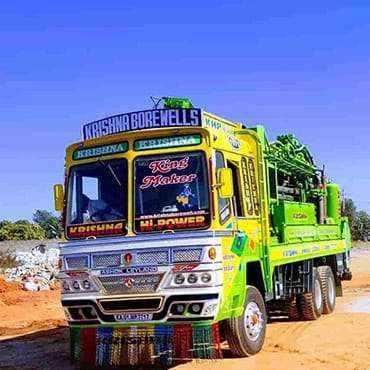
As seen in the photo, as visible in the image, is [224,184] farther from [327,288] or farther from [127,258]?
[327,288]

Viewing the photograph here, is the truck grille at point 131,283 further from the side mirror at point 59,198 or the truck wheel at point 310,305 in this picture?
the truck wheel at point 310,305

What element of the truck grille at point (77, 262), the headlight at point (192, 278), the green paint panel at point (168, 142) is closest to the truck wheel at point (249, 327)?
the headlight at point (192, 278)

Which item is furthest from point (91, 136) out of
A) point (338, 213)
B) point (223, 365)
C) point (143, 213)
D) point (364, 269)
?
point (364, 269)

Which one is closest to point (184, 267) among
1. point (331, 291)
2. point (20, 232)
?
point (331, 291)

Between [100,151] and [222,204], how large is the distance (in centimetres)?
190

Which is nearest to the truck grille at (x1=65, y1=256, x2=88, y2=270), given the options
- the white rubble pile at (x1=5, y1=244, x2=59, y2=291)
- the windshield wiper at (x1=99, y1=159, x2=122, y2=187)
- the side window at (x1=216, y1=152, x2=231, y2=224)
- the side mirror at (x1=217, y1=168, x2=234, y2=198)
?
the windshield wiper at (x1=99, y1=159, x2=122, y2=187)

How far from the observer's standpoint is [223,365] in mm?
8898

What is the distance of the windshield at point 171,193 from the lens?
8.48m

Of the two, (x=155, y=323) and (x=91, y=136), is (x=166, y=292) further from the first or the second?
(x=91, y=136)

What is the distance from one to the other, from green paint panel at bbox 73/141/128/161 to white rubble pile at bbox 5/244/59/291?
15.7m

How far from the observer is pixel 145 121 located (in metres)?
9.13

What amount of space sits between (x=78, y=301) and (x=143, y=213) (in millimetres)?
1511

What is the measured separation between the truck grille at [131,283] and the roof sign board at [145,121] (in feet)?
6.70

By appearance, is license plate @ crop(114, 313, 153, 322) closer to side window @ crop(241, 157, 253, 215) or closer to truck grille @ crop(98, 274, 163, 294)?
truck grille @ crop(98, 274, 163, 294)
